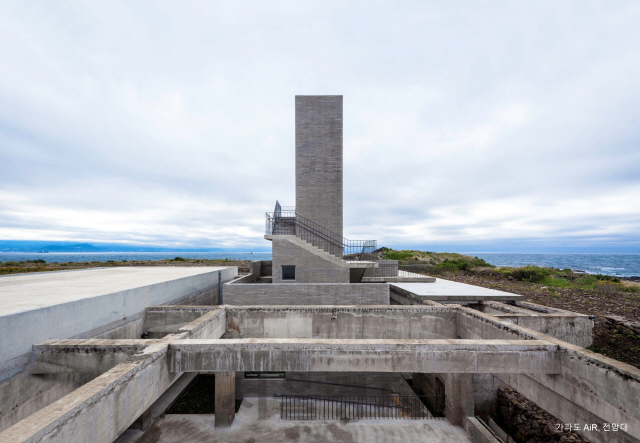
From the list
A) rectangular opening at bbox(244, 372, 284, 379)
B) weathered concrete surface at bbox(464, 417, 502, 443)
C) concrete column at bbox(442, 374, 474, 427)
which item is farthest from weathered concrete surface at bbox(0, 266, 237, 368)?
weathered concrete surface at bbox(464, 417, 502, 443)

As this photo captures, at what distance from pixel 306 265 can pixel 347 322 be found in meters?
4.27

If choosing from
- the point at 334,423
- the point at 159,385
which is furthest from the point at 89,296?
the point at 334,423

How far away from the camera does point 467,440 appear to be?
9898 mm

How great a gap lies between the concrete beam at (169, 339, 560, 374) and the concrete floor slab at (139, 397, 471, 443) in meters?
5.31

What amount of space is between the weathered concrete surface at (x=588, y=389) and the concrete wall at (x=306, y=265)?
7.78 m

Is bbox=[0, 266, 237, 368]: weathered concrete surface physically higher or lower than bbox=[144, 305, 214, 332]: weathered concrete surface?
higher

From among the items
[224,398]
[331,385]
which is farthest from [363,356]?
[331,385]

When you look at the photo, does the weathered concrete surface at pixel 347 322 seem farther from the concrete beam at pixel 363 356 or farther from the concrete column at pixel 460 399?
the concrete beam at pixel 363 356

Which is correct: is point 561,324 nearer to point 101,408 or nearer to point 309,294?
point 309,294

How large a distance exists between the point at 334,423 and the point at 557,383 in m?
8.14

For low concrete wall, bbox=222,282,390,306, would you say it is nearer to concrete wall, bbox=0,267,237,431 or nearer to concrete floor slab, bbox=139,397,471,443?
concrete wall, bbox=0,267,237,431

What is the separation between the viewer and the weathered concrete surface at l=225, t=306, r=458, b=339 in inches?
439

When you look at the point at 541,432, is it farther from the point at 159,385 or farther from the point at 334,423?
the point at 159,385

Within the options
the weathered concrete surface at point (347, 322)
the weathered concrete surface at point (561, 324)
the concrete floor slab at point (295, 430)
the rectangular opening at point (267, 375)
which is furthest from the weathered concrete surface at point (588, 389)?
the rectangular opening at point (267, 375)
